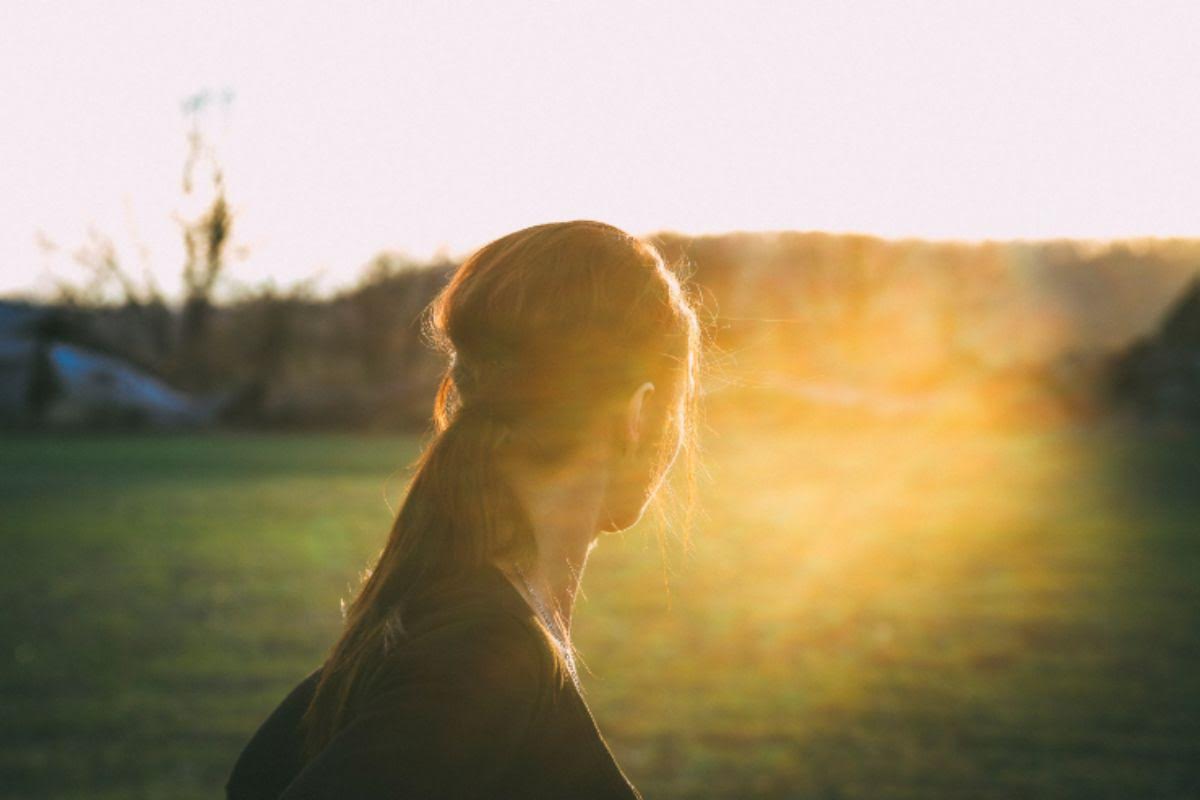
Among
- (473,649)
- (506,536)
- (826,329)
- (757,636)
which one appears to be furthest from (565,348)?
(826,329)

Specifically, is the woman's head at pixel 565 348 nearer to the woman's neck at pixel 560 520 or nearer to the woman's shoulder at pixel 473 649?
the woman's neck at pixel 560 520

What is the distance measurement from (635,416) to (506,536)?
0.67ft

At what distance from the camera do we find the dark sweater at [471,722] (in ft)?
3.60

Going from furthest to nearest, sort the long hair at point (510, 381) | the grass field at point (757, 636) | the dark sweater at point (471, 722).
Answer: the grass field at point (757, 636) < the long hair at point (510, 381) < the dark sweater at point (471, 722)

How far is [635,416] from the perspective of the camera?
1421 mm

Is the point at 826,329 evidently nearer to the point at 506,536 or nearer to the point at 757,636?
the point at 757,636

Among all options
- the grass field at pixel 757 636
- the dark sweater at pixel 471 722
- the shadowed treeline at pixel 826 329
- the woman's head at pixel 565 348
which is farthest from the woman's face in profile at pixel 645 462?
the shadowed treeline at pixel 826 329

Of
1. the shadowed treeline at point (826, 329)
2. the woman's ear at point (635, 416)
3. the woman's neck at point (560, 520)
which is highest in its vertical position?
the woman's ear at point (635, 416)

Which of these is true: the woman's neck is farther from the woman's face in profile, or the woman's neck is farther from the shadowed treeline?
the shadowed treeline

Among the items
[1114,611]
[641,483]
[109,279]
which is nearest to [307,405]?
[109,279]

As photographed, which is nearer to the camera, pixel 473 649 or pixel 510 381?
pixel 473 649

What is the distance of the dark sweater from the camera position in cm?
110

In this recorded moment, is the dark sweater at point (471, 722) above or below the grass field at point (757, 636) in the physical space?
above

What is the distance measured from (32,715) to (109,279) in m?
34.9
